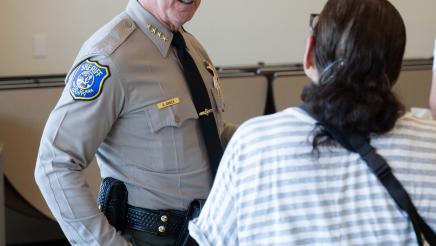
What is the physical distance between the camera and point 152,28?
1.48 meters

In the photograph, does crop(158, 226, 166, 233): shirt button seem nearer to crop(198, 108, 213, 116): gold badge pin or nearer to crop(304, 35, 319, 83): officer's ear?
crop(198, 108, 213, 116): gold badge pin

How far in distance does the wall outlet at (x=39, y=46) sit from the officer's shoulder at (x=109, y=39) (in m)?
1.87

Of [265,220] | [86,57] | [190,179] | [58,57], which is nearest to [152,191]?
[190,179]

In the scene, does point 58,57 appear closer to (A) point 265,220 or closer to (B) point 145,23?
(B) point 145,23

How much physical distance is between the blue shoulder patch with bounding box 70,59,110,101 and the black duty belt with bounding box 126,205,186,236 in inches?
11.8

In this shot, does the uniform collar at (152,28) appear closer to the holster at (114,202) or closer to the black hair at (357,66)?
the holster at (114,202)

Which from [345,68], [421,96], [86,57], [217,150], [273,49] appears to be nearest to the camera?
[345,68]

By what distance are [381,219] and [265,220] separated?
0.63 ft

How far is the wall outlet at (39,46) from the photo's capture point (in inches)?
125

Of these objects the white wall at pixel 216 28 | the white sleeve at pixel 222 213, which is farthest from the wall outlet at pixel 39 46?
the white sleeve at pixel 222 213

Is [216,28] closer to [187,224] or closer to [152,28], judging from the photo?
[152,28]

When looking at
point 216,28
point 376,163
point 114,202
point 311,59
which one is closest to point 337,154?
point 376,163

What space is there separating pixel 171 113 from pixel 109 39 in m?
0.22

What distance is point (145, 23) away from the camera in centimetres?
148
